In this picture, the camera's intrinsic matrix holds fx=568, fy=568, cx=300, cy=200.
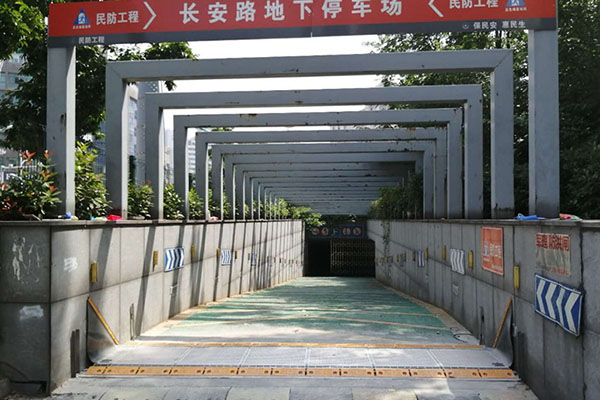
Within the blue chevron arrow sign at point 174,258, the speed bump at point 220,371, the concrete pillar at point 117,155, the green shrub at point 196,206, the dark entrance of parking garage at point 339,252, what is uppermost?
the concrete pillar at point 117,155

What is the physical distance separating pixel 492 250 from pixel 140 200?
5.54 metres

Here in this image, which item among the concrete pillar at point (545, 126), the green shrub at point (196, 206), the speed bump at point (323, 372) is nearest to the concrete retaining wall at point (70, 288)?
the speed bump at point (323, 372)

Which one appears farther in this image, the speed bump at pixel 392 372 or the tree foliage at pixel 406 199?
the tree foliage at pixel 406 199

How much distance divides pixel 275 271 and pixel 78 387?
21.7 m

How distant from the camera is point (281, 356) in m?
5.92

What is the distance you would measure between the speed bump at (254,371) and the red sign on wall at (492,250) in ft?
8.90

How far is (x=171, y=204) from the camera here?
1094 centimetres

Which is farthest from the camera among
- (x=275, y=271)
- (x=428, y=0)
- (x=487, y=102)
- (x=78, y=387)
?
(x=275, y=271)

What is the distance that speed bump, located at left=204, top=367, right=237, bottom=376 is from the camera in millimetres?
5363

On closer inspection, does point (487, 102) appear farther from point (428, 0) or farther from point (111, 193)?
point (111, 193)

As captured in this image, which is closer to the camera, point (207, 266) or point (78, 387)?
point (78, 387)

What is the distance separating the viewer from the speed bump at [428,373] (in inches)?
207

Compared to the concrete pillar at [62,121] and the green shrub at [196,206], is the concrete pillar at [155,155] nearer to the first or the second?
the green shrub at [196,206]

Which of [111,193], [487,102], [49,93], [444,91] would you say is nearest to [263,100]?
[444,91]
